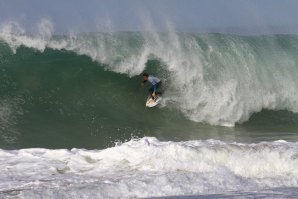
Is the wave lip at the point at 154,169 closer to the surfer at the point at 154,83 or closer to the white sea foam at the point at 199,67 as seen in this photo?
the surfer at the point at 154,83

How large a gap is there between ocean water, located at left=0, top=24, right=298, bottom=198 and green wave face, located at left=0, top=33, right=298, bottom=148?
3 centimetres

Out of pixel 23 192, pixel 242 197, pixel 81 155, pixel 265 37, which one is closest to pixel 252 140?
pixel 81 155

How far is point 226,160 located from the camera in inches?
354

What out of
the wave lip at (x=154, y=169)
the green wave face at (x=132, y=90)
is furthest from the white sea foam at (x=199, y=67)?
the wave lip at (x=154, y=169)

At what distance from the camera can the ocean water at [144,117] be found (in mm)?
7926

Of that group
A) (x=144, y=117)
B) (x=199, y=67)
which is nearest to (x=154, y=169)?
(x=144, y=117)

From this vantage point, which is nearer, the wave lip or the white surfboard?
the wave lip

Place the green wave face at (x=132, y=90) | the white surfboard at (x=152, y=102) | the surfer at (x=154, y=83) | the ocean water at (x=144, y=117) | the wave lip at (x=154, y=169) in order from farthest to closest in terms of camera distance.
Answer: the white surfboard at (x=152, y=102) < the surfer at (x=154, y=83) < the green wave face at (x=132, y=90) < the ocean water at (x=144, y=117) < the wave lip at (x=154, y=169)

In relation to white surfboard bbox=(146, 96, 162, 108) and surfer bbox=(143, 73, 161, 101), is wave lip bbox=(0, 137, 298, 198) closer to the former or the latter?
surfer bbox=(143, 73, 161, 101)

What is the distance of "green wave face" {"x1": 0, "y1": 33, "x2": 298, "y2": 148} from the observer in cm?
1220

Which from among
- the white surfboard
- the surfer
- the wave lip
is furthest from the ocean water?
the surfer

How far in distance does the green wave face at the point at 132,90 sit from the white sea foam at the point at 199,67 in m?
0.03

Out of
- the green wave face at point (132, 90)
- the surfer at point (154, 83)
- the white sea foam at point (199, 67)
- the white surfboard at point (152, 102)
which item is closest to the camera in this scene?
the green wave face at point (132, 90)

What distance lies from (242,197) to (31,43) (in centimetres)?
970
